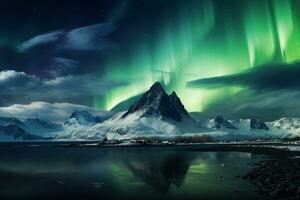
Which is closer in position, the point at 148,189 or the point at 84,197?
the point at 84,197

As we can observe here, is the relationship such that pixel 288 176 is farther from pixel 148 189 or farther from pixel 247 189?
pixel 148 189

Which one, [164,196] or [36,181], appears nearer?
[164,196]

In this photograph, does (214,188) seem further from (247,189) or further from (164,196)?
(164,196)

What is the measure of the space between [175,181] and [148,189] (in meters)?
11.7

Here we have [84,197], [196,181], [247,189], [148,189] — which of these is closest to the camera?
[84,197]

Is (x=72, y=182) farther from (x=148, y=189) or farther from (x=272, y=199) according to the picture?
(x=272, y=199)

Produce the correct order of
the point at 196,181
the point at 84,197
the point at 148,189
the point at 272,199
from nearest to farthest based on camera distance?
the point at 272,199 → the point at 84,197 → the point at 148,189 → the point at 196,181

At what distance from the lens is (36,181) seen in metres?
76.4

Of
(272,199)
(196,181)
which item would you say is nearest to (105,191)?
(196,181)

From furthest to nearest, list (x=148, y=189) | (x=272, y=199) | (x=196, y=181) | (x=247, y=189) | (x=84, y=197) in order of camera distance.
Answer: (x=196, y=181) → (x=148, y=189) → (x=247, y=189) → (x=84, y=197) → (x=272, y=199)

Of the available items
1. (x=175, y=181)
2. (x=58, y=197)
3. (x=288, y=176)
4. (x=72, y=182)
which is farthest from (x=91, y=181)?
(x=288, y=176)

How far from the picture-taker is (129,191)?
60719 mm

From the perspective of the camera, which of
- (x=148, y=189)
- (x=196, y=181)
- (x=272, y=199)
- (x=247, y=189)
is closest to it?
(x=272, y=199)

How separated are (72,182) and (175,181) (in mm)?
18882
